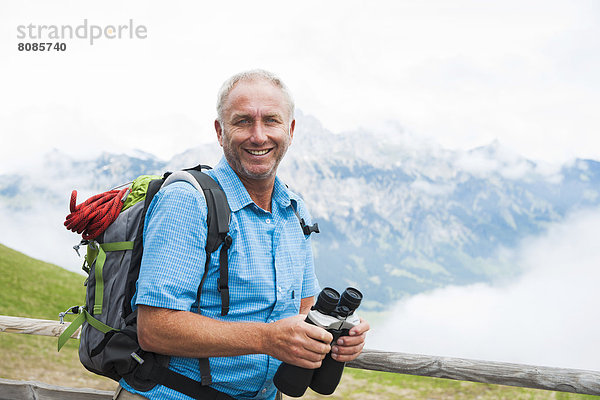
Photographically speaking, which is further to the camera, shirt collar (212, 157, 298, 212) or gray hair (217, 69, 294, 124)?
gray hair (217, 69, 294, 124)

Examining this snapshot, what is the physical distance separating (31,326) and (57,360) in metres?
13.9

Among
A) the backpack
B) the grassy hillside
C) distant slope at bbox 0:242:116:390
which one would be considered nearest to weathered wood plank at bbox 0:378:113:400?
the backpack

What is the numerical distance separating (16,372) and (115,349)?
49.8ft

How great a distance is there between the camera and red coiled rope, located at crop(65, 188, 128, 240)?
202 centimetres

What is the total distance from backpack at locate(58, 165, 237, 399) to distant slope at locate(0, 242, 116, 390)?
43.0 feet

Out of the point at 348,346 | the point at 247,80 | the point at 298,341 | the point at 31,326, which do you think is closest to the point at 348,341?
the point at 348,346

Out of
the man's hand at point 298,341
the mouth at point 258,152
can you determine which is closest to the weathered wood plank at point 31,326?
the mouth at point 258,152

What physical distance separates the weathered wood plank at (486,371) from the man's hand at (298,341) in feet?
5.15

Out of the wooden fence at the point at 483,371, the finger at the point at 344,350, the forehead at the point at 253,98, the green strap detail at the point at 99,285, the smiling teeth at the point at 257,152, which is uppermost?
the forehead at the point at 253,98

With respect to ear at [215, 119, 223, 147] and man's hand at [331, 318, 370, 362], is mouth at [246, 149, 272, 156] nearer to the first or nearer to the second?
ear at [215, 119, 223, 147]

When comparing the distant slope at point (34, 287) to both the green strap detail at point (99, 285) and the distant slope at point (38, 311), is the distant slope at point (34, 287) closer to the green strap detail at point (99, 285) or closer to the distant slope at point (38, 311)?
the distant slope at point (38, 311)

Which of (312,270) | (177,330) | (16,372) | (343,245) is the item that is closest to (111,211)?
(177,330)

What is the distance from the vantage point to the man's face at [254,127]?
6.91 feet

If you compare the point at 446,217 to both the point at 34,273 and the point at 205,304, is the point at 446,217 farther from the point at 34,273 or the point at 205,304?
the point at 205,304
